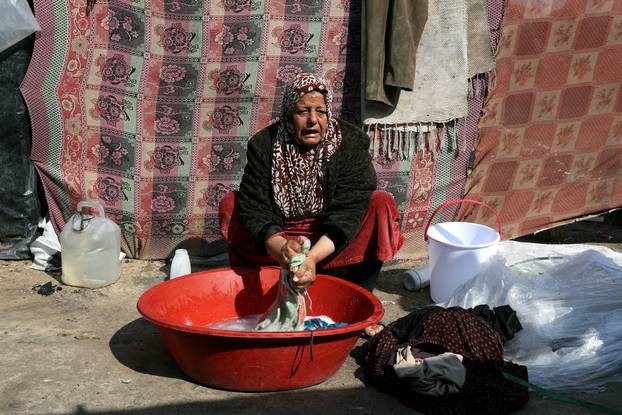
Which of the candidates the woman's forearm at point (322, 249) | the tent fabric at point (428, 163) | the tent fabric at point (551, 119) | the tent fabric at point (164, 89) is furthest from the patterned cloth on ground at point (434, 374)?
the tent fabric at point (551, 119)

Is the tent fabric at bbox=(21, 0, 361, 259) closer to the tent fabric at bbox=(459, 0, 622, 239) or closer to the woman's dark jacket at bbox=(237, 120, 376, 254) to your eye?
the woman's dark jacket at bbox=(237, 120, 376, 254)

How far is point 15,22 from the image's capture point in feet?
13.9

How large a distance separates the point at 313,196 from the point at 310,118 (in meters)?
0.40

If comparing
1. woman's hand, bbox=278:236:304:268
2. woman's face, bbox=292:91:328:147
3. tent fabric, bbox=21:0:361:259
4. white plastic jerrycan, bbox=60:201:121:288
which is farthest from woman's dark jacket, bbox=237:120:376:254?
white plastic jerrycan, bbox=60:201:121:288

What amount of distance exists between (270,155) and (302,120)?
0.91 ft

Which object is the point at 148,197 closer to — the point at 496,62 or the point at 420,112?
the point at 420,112

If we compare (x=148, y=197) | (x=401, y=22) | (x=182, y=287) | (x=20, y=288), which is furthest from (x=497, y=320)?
(x=20, y=288)

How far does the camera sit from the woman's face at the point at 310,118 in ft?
11.6

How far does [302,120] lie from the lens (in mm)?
3574

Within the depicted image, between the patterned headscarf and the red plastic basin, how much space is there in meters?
0.35

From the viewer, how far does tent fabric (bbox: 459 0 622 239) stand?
4.60 meters

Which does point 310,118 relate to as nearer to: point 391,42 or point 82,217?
point 391,42

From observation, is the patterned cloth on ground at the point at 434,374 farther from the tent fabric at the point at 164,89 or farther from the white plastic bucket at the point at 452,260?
the tent fabric at the point at 164,89

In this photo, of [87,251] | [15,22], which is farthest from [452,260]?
[15,22]
